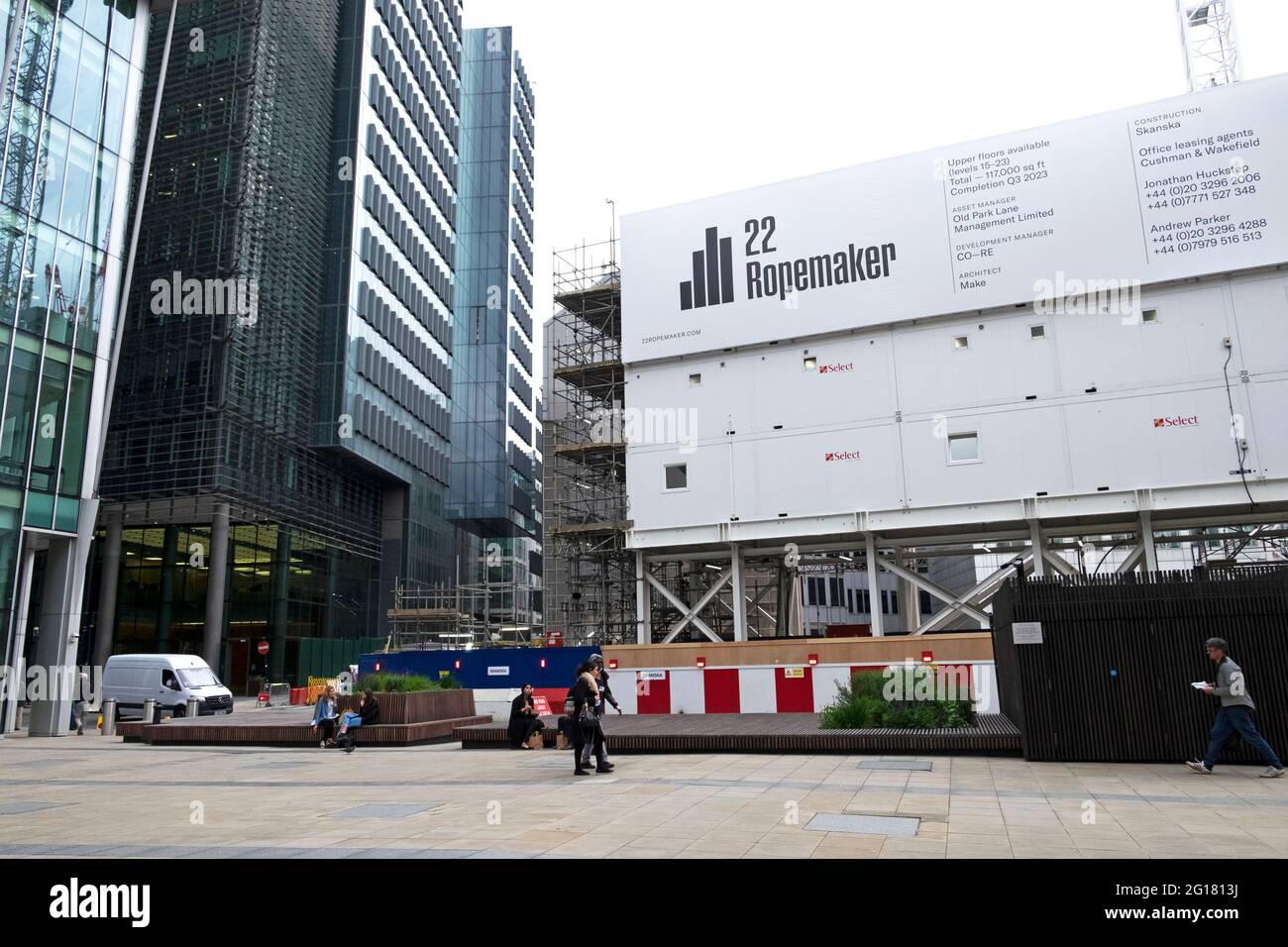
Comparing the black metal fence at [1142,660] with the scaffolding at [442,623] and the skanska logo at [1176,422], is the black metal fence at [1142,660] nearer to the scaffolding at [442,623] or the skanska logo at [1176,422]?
the skanska logo at [1176,422]

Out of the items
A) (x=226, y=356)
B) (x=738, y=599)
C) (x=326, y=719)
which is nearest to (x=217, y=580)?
(x=226, y=356)

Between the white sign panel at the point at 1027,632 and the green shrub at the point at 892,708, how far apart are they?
2.86 metres

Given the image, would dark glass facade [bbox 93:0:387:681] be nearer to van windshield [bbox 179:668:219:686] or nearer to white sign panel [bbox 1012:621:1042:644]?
van windshield [bbox 179:668:219:686]

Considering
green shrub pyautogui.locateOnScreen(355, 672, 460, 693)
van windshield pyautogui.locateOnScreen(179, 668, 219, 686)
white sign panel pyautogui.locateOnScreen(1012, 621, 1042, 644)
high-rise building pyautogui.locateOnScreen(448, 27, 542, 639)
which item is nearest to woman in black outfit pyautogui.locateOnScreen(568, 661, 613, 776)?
white sign panel pyautogui.locateOnScreen(1012, 621, 1042, 644)

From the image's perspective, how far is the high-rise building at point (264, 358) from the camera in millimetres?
42094

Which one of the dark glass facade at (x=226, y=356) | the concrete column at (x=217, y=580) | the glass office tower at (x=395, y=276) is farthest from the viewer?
the glass office tower at (x=395, y=276)

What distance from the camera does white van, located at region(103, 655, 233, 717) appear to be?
29.4 metres

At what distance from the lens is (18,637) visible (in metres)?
25.1

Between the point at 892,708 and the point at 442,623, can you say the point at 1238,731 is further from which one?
the point at 442,623

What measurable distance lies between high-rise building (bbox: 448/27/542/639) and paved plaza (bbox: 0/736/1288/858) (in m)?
51.7

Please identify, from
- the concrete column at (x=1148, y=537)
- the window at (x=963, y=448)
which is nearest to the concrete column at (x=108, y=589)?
the window at (x=963, y=448)
